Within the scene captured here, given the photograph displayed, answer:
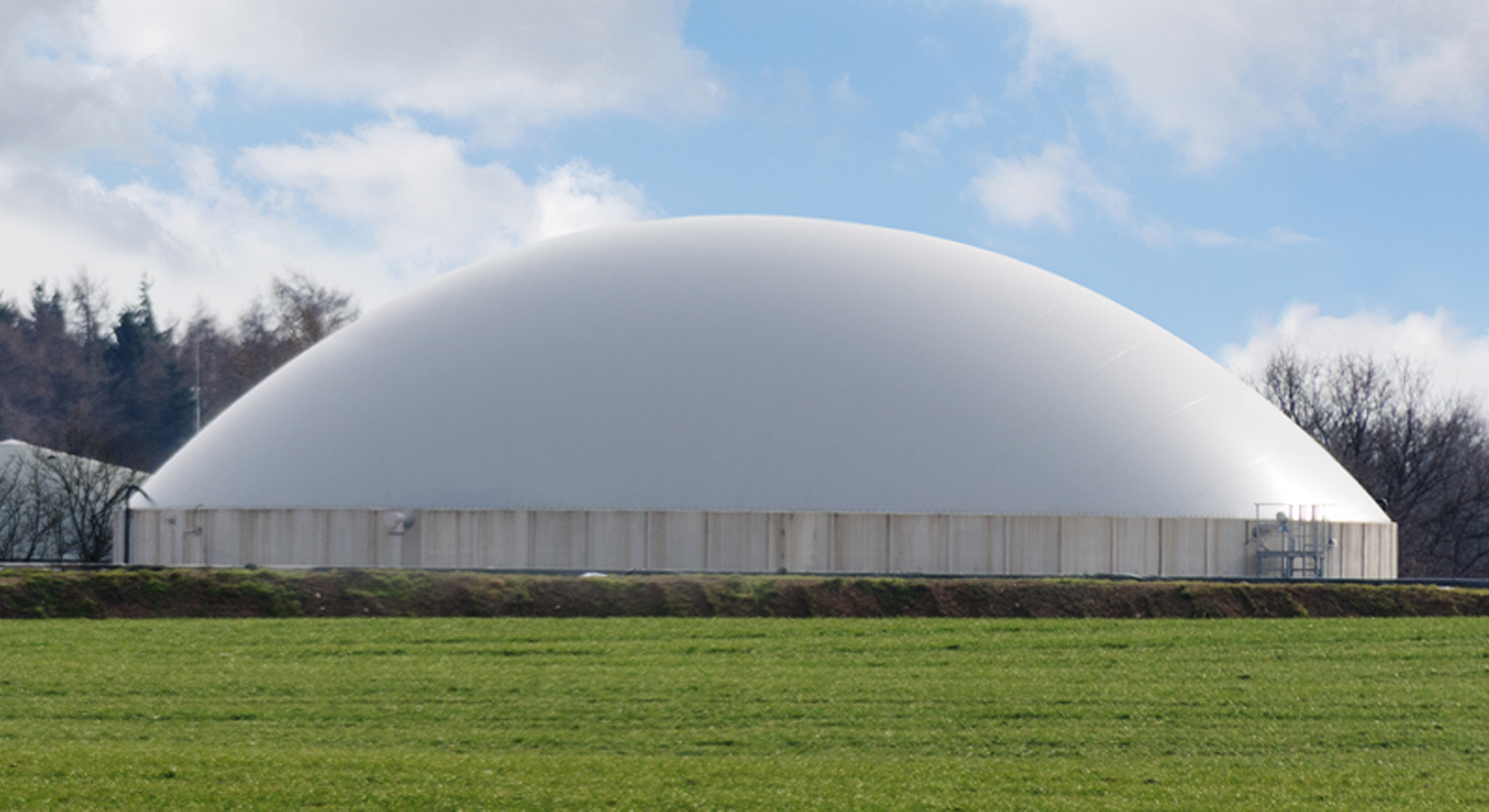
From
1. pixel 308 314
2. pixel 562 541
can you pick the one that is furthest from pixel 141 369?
pixel 562 541

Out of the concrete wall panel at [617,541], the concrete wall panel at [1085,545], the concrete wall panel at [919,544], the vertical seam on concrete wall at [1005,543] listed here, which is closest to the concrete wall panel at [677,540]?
the concrete wall panel at [617,541]

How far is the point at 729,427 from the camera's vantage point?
24.9m

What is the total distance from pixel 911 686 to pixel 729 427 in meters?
12.1

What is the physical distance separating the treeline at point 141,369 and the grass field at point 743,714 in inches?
1871

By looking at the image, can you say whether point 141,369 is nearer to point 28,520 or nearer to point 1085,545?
point 28,520

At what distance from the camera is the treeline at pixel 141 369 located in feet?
206

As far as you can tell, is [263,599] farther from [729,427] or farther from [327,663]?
[729,427]

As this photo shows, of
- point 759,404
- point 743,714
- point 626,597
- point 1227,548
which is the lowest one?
point 743,714

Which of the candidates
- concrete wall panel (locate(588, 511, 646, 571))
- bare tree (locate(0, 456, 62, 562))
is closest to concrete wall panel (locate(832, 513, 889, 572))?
concrete wall panel (locate(588, 511, 646, 571))

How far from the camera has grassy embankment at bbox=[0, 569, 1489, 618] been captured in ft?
60.8

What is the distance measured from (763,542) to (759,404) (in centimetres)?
299

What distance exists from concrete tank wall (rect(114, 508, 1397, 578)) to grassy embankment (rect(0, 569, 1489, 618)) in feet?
13.2

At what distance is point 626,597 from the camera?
18.6 meters

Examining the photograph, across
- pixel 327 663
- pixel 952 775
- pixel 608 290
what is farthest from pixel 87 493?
pixel 952 775
